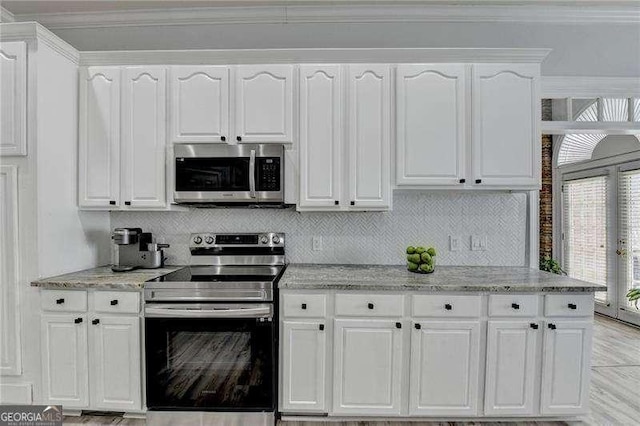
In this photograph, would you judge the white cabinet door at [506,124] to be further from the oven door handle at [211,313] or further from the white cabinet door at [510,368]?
the oven door handle at [211,313]

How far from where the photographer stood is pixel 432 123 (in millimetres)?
2434

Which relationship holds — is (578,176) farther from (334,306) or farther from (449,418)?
(334,306)

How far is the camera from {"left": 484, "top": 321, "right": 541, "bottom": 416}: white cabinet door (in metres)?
2.10

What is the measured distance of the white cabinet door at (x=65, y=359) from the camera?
2.14 metres

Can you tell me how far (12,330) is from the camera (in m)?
2.18

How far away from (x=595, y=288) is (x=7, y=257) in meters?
3.73

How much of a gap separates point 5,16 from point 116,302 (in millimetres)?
2553

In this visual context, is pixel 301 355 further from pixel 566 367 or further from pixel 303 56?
pixel 303 56

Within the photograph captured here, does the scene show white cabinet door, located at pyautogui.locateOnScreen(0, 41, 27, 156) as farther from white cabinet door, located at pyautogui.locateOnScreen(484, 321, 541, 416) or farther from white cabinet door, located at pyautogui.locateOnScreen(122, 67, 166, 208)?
white cabinet door, located at pyautogui.locateOnScreen(484, 321, 541, 416)

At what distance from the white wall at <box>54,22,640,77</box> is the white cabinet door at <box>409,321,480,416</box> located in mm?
2231

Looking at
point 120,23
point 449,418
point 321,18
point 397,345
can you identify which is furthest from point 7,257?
point 449,418

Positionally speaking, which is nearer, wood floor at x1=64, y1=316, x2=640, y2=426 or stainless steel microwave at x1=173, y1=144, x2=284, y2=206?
wood floor at x1=64, y1=316, x2=640, y2=426

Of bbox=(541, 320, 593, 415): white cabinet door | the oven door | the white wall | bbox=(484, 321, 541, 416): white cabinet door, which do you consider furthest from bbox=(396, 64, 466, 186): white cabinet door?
the oven door

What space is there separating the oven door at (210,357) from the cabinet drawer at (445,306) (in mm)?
932
